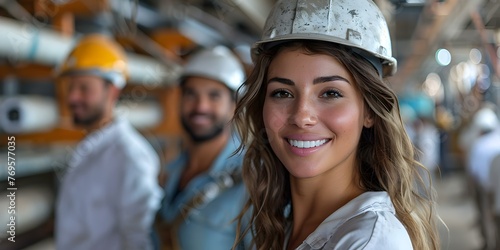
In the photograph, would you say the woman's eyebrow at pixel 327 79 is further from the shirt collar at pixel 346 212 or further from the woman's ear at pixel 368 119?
the shirt collar at pixel 346 212

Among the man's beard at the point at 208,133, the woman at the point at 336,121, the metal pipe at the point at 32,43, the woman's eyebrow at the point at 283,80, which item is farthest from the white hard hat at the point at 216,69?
the woman's eyebrow at the point at 283,80

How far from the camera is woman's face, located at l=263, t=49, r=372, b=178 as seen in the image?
1466mm

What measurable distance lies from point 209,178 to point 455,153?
1099 centimetres

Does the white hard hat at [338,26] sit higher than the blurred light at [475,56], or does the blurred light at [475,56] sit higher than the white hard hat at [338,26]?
the blurred light at [475,56]

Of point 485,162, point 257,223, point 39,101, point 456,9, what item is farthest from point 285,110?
point 485,162

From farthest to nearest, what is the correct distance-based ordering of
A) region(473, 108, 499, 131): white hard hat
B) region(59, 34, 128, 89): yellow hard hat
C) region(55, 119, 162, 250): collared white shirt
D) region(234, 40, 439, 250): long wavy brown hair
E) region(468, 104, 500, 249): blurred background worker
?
region(473, 108, 499, 131): white hard hat, region(468, 104, 500, 249): blurred background worker, region(59, 34, 128, 89): yellow hard hat, region(55, 119, 162, 250): collared white shirt, region(234, 40, 439, 250): long wavy brown hair

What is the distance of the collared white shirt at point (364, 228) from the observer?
127 cm

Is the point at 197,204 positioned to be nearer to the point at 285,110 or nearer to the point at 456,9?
the point at 285,110

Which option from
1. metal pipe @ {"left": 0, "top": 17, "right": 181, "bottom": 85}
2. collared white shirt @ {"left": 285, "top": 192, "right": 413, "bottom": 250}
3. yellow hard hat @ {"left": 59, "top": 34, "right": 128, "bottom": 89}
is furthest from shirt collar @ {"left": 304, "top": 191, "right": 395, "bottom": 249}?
metal pipe @ {"left": 0, "top": 17, "right": 181, "bottom": 85}

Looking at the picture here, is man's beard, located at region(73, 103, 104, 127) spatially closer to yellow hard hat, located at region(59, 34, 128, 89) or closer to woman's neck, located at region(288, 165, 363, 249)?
yellow hard hat, located at region(59, 34, 128, 89)

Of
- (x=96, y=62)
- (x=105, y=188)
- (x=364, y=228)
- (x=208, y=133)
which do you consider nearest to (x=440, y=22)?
(x=208, y=133)

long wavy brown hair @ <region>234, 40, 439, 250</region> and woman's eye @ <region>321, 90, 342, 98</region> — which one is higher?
woman's eye @ <region>321, 90, 342, 98</region>

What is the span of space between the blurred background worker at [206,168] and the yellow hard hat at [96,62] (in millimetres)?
501

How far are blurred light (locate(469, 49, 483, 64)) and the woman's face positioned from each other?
5.75ft
